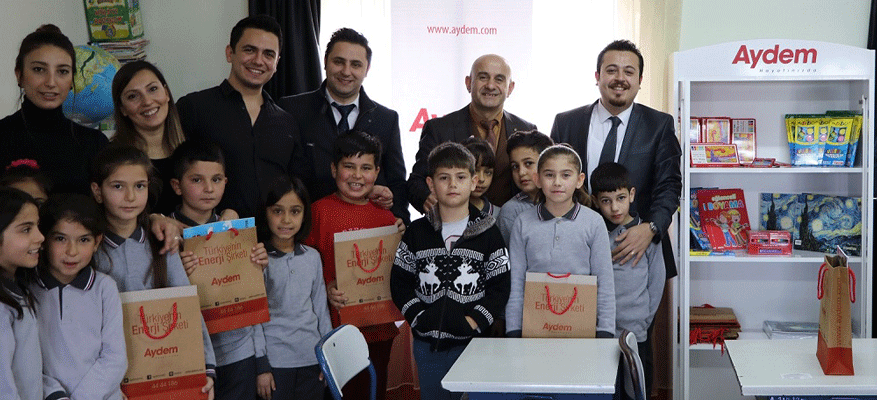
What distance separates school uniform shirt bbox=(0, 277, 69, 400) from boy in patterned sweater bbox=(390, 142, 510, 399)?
128 cm

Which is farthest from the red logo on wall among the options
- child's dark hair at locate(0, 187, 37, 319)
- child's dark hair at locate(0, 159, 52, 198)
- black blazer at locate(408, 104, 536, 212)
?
child's dark hair at locate(0, 187, 37, 319)

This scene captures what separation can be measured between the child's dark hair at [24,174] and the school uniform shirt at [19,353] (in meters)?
0.39

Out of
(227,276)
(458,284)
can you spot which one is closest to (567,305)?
(458,284)

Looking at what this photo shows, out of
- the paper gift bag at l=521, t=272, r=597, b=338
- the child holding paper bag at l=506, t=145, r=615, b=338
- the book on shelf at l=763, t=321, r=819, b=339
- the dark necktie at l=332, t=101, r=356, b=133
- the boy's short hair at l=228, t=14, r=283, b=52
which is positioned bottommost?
the book on shelf at l=763, t=321, r=819, b=339

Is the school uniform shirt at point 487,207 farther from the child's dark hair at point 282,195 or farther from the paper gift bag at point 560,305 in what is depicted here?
the child's dark hair at point 282,195

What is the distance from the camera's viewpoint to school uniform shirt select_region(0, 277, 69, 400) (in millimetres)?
2385

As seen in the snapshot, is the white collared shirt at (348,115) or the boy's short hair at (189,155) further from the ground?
the white collared shirt at (348,115)

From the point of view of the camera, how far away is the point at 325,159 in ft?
12.0

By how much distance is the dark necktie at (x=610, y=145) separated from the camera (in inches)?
145

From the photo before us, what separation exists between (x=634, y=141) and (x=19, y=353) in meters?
2.49

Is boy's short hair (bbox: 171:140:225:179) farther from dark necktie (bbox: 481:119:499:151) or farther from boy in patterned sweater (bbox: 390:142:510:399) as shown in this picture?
dark necktie (bbox: 481:119:499:151)

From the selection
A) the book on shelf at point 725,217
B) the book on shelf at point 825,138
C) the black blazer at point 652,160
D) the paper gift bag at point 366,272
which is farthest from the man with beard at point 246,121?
the book on shelf at point 825,138

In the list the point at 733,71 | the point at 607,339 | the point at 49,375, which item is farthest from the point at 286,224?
the point at 733,71

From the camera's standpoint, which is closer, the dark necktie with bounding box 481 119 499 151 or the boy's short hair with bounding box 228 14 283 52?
the boy's short hair with bounding box 228 14 283 52
